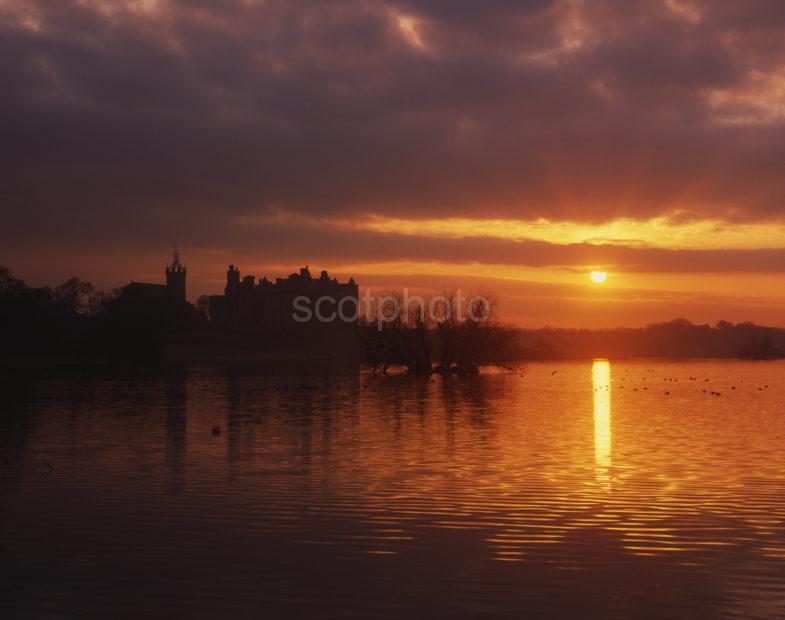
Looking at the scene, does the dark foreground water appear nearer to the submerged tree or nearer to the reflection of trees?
the reflection of trees

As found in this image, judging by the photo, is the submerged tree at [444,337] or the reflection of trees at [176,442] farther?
the submerged tree at [444,337]

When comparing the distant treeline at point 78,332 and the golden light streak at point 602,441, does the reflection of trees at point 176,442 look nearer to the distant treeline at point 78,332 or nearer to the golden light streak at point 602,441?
the golden light streak at point 602,441

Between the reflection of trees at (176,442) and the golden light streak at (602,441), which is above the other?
the reflection of trees at (176,442)

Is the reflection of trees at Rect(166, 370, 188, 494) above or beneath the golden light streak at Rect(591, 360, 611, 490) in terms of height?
above

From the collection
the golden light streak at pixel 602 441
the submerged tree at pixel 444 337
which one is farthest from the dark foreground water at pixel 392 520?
the submerged tree at pixel 444 337

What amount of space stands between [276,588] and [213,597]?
93cm

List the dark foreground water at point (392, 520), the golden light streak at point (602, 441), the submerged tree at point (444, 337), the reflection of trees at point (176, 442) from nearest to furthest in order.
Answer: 1. the dark foreground water at point (392, 520)
2. the reflection of trees at point (176, 442)
3. the golden light streak at point (602, 441)
4. the submerged tree at point (444, 337)

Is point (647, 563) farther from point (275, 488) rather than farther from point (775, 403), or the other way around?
point (775, 403)

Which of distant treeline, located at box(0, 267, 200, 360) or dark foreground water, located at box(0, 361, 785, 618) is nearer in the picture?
dark foreground water, located at box(0, 361, 785, 618)

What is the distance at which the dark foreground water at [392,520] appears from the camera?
12422 mm

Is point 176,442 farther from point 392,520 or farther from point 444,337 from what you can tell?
point 444,337

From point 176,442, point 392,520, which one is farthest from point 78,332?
point 392,520

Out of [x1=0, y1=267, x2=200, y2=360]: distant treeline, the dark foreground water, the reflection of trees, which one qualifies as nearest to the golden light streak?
the dark foreground water

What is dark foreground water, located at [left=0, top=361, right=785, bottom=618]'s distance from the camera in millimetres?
12422
